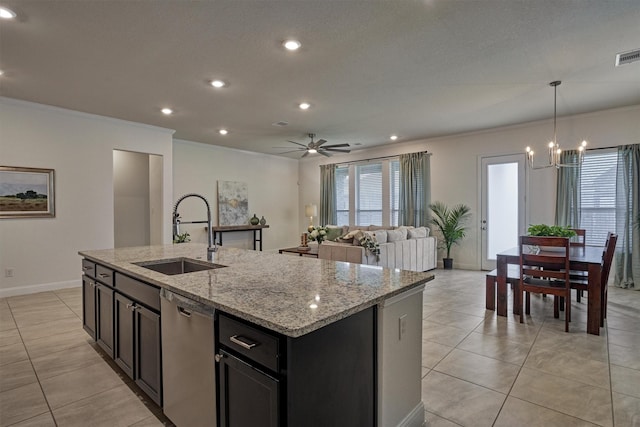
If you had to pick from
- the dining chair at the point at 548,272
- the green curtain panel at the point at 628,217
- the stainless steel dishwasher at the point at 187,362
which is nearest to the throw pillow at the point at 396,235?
the dining chair at the point at 548,272

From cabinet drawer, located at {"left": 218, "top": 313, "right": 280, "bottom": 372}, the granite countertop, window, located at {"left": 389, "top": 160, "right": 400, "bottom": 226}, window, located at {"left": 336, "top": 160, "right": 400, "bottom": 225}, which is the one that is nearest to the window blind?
window, located at {"left": 336, "top": 160, "right": 400, "bottom": 225}

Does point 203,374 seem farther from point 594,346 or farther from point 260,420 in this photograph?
point 594,346

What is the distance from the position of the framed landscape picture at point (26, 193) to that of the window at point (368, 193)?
590cm

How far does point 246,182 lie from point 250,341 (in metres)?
7.40

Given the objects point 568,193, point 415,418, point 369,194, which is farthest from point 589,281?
point 369,194

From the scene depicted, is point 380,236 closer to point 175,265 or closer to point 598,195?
point 175,265

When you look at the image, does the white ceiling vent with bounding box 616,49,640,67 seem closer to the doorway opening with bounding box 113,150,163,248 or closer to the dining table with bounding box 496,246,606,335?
the dining table with bounding box 496,246,606,335

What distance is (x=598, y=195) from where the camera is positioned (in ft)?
17.0

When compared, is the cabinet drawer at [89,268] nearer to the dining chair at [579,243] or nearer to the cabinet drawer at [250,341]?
the cabinet drawer at [250,341]

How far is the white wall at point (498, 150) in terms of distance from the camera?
199 inches

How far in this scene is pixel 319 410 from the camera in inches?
47.1

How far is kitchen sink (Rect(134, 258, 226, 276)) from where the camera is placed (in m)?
2.36

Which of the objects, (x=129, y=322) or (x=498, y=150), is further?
(x=498, y=150)

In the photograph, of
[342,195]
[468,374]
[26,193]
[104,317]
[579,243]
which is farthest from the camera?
[342,195]
